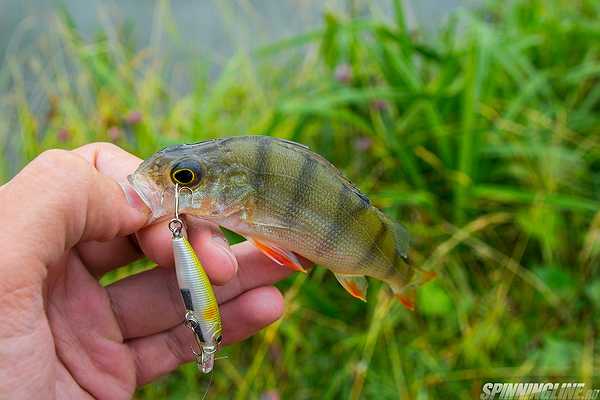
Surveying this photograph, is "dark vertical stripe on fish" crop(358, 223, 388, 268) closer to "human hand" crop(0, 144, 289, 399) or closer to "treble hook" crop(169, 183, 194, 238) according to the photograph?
"human hand" crop(0, 144, 289, 399)

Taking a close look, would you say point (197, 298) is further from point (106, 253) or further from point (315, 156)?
point (106, 253)

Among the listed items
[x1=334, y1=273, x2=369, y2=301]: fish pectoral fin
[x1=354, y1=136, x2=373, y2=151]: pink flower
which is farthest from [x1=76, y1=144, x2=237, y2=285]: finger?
[x1=354, y1=136, x2=373, y2=151]: pink flower

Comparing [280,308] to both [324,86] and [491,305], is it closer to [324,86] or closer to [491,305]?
[491,305]

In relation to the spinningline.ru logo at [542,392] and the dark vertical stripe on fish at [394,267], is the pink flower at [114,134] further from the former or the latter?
the spinningline.ru logo at [542,392]

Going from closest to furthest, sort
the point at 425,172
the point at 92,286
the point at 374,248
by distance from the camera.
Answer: the point at 374,248, the point at 92,286, the point at 425,172

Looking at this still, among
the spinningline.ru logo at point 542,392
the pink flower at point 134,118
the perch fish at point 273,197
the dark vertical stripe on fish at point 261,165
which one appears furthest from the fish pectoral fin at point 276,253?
the pink flower at point 134,118

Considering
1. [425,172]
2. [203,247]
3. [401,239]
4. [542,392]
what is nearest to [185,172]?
[203,247]

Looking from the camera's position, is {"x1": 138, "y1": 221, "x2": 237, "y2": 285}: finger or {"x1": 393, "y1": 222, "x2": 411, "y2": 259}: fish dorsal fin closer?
{"x1": 138, "y1": 221, "x2": 237, "y2": 285}: finger
